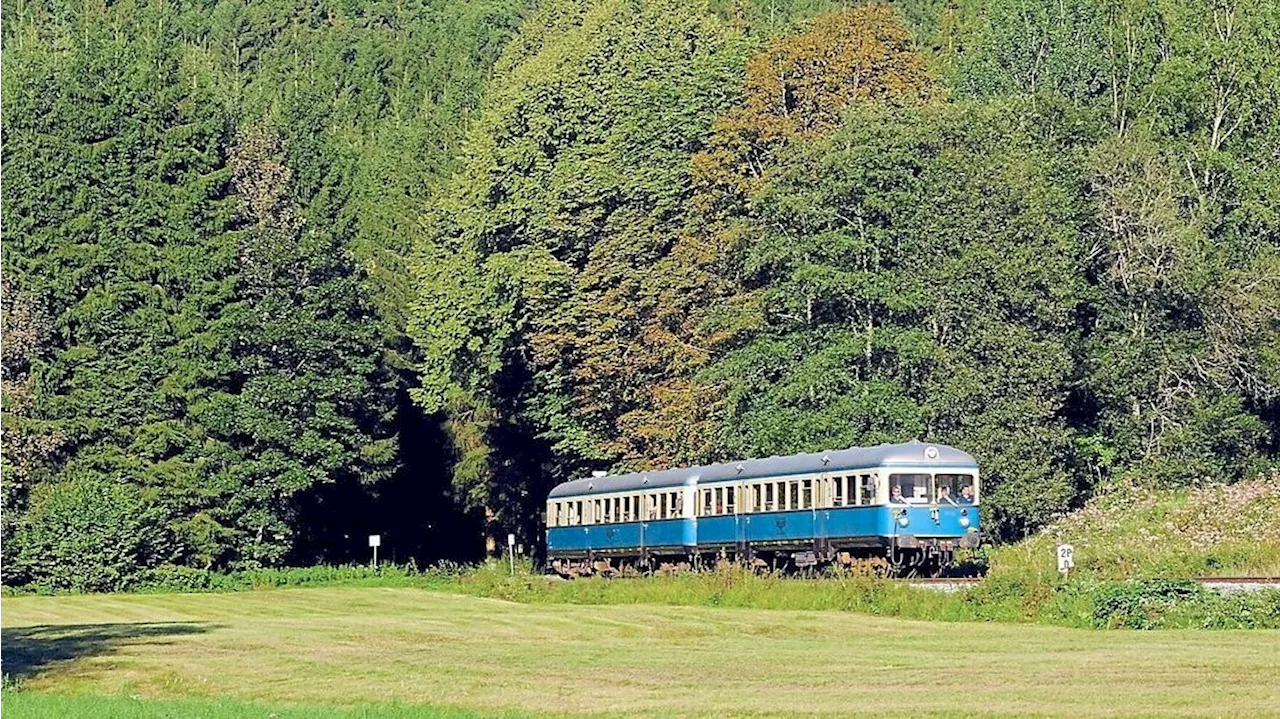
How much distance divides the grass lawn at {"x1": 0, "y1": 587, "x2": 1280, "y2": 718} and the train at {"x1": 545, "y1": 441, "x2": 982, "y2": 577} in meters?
7.92

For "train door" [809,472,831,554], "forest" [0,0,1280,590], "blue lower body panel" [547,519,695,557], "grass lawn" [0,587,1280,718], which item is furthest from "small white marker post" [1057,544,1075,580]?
"blue lower body panel" [547,519,695,557]

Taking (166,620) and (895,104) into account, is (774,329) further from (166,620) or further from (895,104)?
(166,620)

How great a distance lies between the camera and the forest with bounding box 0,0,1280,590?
63781 mm

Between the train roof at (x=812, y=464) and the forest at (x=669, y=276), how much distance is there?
10.2ft

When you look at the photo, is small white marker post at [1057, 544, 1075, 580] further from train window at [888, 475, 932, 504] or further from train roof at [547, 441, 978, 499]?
train roof at [547, 441, 978, 499]

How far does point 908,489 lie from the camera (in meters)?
51.3

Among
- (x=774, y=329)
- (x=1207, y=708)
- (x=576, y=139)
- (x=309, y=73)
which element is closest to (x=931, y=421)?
(x=774, y=329)

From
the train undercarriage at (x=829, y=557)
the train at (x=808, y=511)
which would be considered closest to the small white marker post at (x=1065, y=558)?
the train undercarriage at (x=829, y=557)

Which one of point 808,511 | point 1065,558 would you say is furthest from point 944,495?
point 1065,558

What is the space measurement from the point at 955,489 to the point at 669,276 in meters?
20.7

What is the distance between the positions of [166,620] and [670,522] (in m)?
18.4

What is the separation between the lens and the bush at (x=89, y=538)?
67.8 meters

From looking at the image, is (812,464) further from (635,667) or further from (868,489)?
(635,667)

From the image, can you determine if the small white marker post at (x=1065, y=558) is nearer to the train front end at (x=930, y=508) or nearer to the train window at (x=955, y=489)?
the train front end at (x=930, y=508)
